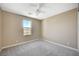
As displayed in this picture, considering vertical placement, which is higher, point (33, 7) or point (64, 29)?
point (33, 7)

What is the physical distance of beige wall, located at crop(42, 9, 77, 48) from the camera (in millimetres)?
1832

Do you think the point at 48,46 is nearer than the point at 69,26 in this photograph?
No

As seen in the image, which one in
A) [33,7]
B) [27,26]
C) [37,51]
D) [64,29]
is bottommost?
[37,51]

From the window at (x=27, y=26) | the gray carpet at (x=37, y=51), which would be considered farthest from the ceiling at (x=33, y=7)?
the gray carpet at (x=37, y=51)

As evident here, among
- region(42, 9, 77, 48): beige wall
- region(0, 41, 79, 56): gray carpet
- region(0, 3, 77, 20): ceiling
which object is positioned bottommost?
region(0, 41, 79, 56): gray carpet

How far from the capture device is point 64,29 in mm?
2172

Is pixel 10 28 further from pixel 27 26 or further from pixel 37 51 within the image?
pixel 37 51

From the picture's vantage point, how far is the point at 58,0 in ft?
3.48

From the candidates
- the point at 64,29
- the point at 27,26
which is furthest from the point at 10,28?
the point at 64,29

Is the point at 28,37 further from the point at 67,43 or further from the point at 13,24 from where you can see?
the point at 67,43

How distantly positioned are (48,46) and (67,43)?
0.78 metres

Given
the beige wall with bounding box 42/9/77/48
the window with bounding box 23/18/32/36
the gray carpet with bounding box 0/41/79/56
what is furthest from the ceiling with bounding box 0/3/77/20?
the gray carpet with bounding box 0/41/79/56

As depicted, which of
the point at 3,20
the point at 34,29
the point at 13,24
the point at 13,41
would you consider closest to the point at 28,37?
the point at 34,29

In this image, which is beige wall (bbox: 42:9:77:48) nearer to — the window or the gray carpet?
the gray carpet
